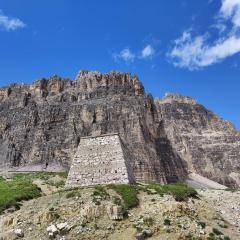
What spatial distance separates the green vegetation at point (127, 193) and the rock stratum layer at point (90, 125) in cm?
6007

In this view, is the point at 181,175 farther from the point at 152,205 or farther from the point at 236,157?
the point at 152,205

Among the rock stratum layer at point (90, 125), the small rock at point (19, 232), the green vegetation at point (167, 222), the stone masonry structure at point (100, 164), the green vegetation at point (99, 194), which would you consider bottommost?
the green vegetation at point (167, 222)

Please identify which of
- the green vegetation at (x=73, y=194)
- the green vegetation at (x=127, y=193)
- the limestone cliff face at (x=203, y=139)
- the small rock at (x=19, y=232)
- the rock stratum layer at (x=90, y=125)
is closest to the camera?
the small rock at (x=19, y=232)

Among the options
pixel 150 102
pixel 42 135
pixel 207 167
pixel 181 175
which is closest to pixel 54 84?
pixel 42 135

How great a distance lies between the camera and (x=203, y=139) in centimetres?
17250

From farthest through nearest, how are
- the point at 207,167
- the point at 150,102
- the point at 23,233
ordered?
the point at 207,167, the point at 150,102, the point at 23,233

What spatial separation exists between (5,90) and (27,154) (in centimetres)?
3644

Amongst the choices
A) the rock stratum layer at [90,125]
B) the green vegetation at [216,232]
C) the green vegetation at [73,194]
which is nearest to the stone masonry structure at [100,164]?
the green vegetation at [73,194]

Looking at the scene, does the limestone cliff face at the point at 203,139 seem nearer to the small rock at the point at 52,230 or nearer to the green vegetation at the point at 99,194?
the green vegetation at the point at 99,194

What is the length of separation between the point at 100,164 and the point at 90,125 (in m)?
79.9

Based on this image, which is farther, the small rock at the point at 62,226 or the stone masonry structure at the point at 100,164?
the stone masonry structure at the point at 100,164

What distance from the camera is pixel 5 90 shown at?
142 meters

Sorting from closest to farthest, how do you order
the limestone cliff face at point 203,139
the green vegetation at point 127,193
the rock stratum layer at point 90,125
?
the green vegetation at point 127,193
the rock stratum layer at point 90,125
the limestone cliff face at point 203,139

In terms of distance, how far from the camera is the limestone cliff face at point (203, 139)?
15162 centimetres
